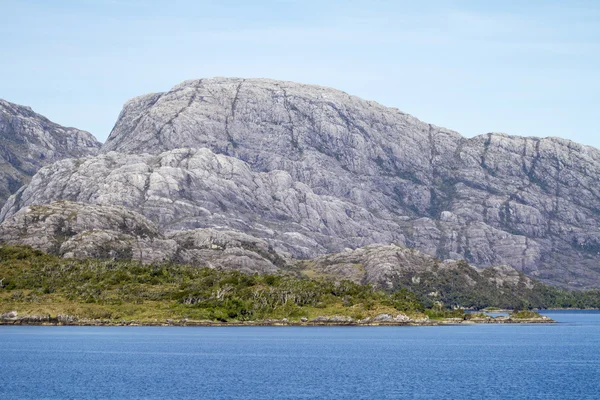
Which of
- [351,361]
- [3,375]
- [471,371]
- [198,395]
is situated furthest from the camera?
[351,361]

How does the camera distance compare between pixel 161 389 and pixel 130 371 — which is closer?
pixel 161 389

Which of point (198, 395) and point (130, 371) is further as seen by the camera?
point (130, 371)

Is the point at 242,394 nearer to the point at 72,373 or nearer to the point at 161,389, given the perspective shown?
the point at 161,389

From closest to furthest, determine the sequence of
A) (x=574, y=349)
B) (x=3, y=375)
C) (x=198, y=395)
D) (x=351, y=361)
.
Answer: (x=198, y=395) → (x=3, y=375) → (x=351, y=361) → (x=574, y=349)

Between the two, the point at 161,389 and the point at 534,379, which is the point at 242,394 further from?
the point at 534,379

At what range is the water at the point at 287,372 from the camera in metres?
115

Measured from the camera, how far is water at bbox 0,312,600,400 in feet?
377

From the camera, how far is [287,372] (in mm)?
141000

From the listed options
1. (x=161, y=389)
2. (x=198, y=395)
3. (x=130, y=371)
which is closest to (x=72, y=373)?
(x=130, y=371)

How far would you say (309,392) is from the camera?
115438 millimetres

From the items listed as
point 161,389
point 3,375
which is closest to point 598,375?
point 161,389

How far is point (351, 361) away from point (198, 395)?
5599 cm

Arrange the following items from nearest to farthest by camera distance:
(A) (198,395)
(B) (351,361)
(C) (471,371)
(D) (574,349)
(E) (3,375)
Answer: (A) (198,395) < (E) (3,375) < (C) (471,371) < (B) (351,361) < (D) (574,349)

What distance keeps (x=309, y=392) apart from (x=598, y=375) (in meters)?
54.5
